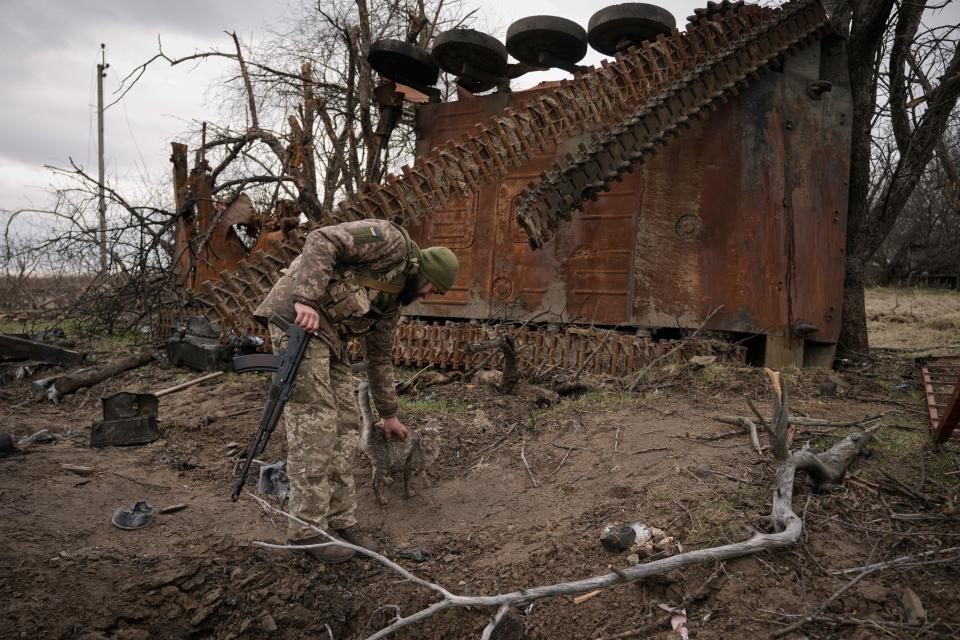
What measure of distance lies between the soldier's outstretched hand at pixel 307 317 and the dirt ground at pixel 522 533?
3.93 feet

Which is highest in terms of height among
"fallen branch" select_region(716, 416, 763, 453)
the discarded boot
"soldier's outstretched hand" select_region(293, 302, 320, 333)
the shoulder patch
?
the shoulder patch

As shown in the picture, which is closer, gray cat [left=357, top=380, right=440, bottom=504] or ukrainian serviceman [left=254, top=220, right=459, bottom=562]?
ukrainian serviceman [left=254, top=220, right=459, bottom=562]

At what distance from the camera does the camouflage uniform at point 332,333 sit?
3590mm

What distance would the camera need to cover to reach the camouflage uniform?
3590mm

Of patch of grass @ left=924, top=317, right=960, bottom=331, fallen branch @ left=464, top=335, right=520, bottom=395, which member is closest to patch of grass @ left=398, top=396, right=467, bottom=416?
fallen branch @ left=464, top=335, right=520, bottom=395

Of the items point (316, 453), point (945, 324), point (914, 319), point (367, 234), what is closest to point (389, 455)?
point (316, 453)

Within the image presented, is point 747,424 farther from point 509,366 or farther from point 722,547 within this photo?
point 509,366

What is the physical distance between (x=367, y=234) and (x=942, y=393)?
5.21 m

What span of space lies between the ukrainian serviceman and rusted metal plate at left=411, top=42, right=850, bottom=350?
394 centimetres

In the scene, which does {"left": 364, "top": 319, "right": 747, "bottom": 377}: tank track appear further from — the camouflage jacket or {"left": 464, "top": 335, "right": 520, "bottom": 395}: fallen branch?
the camouflage jacket

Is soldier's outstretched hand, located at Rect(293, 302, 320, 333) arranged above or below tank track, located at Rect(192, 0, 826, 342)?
below

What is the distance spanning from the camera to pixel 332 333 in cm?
381

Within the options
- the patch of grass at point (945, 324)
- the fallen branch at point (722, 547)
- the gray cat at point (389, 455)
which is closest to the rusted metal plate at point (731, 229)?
the fallen branch at point (722, 547)

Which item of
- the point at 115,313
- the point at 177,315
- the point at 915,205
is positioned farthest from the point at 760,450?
the point at 915,205
